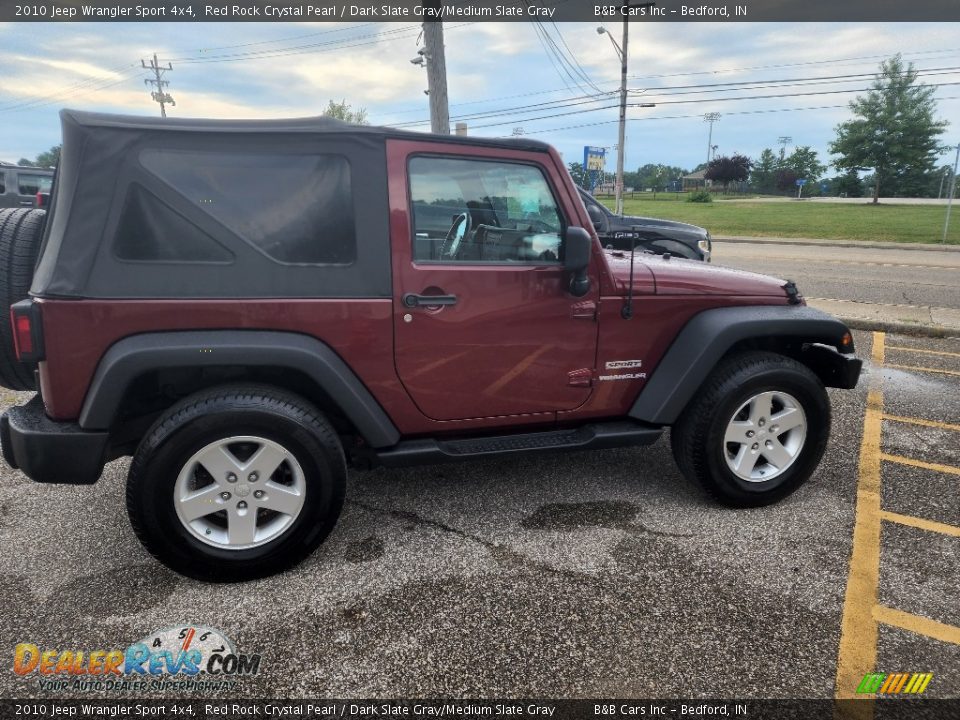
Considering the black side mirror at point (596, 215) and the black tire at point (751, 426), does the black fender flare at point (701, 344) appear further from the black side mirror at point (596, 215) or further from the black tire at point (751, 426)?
the black side mirror at point (596, 215)

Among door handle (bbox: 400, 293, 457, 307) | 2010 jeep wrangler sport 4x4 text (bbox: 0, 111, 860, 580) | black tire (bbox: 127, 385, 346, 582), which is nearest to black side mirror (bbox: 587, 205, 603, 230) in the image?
2010 jeep wrangler sport 4x4 text (bbox: 0, 111, 860, 580)

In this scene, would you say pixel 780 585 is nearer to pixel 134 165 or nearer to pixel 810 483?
pixel 810 483

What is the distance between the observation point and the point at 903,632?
7.52 feet

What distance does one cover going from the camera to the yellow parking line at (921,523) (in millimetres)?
2982

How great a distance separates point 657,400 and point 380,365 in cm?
141

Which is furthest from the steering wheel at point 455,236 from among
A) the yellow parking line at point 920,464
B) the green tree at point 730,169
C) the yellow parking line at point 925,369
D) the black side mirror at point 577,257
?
the green tree at point 730,169

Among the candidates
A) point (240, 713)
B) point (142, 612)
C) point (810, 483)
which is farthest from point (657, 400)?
point (142, 612)

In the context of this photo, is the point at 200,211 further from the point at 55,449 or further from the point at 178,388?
the point at 55,449

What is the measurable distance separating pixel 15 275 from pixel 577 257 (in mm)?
2469

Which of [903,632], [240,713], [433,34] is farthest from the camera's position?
[433,34]

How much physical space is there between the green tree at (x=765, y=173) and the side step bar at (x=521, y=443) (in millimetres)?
101762

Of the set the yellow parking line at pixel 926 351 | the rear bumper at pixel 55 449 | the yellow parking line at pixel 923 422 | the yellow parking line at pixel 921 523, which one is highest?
the rear bumper at pixel 55 449

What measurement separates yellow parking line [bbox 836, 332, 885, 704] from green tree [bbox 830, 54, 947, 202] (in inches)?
2011

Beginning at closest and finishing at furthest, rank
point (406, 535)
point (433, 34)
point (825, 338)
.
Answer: point (406, 535) → point (825, 338) → point (433, 34)
